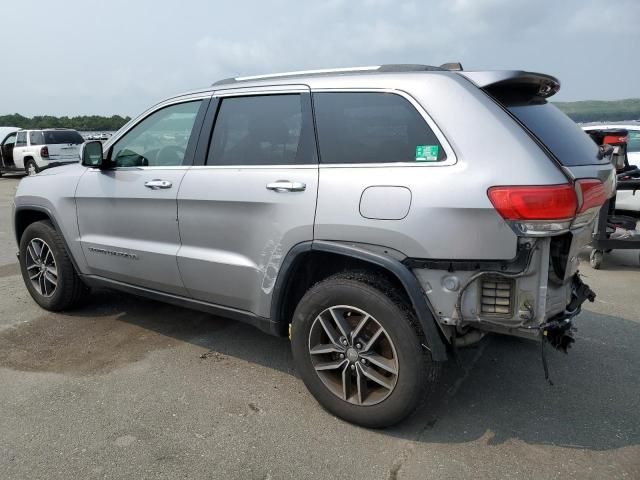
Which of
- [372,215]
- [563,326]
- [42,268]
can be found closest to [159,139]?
[42,268]

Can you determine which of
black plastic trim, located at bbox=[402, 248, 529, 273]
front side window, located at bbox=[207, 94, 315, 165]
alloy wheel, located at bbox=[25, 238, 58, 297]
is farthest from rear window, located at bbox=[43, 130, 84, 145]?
black plastic trim, located at bbox=[402, 248, 529, 273]

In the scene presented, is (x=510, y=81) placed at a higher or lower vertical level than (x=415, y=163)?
higher

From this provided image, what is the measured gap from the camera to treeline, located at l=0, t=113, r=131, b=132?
1032 inches

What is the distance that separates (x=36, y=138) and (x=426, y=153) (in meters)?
19.2

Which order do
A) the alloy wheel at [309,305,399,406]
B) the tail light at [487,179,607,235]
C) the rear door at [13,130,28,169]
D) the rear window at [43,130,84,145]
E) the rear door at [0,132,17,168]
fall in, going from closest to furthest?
the tail light at [487,179,607,235] → the alloy wheel at [309,305,399,406] → the rear window at [43,130,84,145] → the rear door at [13,130,28,169] → the rear door at [0,132,17,168]

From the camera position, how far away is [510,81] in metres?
2.78

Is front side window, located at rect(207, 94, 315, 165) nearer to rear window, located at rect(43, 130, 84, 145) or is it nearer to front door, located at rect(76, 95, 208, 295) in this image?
front door, located at rect(76, 95, 208, 295)

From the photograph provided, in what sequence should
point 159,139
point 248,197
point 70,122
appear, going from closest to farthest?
point 248,197 → point 159,139 → point 70,122

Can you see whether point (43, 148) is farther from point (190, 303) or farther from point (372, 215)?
point (372, 215)

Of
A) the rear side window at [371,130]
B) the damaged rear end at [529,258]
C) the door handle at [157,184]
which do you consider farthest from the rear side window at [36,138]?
the damaged rear end at [529,258]

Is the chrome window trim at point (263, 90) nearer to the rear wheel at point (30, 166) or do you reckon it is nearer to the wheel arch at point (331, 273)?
the wheel arch at point (331, 273)

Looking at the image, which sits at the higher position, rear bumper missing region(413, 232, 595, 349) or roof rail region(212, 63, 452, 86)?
roof rail region(212, 63, 452, 86)

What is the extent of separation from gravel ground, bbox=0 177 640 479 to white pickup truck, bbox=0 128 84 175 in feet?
50.7

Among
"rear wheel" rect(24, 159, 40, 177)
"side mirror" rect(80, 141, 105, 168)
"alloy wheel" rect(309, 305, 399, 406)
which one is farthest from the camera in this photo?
"rear wheel" rect(24, 159, 40, 177)
